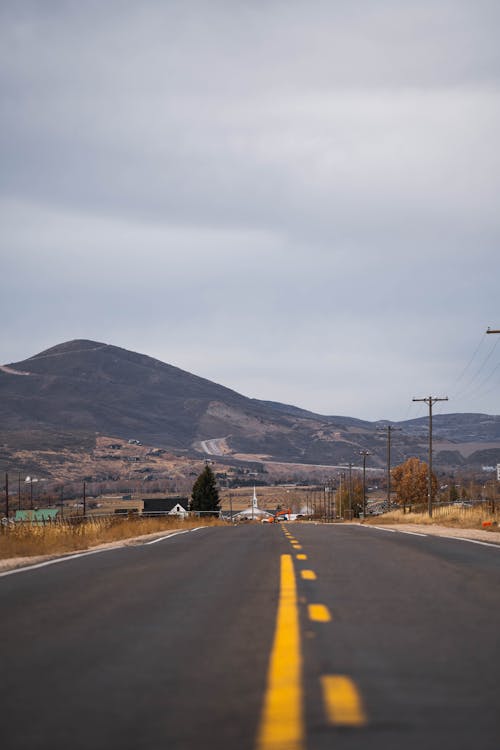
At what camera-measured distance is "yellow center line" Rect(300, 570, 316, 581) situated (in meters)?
11.8

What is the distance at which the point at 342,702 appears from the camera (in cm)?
508

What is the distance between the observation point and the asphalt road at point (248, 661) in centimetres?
459

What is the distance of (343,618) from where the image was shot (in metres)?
8.21

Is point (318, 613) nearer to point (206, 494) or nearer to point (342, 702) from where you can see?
point (342, 702)

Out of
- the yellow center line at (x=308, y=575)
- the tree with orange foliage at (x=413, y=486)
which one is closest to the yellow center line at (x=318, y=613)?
the yellow center line at (x=308, y=575)

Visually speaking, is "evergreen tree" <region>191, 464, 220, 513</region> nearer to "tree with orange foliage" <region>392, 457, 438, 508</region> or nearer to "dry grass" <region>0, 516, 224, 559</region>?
"tree with orange foliage" <region>392, 457, 438, 508</region>

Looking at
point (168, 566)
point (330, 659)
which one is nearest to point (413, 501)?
point (168, 566)

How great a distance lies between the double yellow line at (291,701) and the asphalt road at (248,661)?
0.02 metres

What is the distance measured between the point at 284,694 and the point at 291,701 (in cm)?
→ 17

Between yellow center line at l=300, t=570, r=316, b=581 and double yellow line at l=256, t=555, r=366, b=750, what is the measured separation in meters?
4.39

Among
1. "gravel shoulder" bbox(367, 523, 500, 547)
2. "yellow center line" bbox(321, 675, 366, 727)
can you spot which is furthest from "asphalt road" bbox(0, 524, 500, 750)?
"gravel shoulder" bbox(367, 523, 500, 547)

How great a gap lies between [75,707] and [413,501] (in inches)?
4812

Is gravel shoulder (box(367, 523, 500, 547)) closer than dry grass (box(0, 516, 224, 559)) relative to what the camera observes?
No

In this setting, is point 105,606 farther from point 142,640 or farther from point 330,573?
point 330,573
